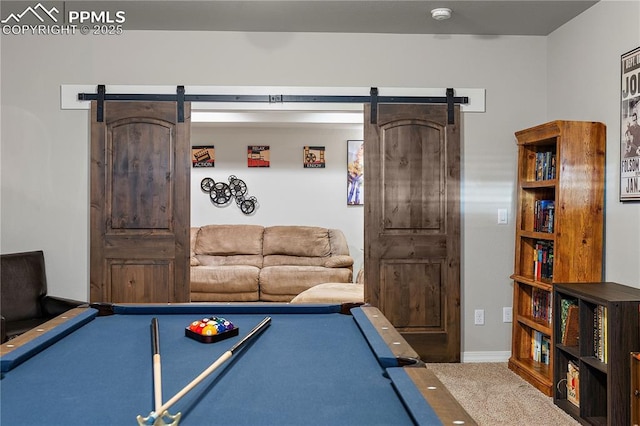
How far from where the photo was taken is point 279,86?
4.30 meters

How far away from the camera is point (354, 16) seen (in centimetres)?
392

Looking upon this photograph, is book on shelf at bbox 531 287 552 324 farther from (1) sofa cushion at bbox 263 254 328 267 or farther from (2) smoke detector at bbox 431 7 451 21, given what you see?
(1) sofa cushion at bbox 263 254 328 267

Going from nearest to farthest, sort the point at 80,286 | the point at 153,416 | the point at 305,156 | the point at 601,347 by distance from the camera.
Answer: the point at 153,416 < the point at 601,347 < the point at 80,286 < the point at 305,156

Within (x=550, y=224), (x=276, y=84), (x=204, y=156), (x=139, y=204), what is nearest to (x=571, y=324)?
(x=550, y=224)

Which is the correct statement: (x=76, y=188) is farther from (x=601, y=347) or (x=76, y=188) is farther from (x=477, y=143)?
(x=601, y=347)

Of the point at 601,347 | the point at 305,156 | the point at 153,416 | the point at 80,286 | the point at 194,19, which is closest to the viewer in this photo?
the point at 153,416

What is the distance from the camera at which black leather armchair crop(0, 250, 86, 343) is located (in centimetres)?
376

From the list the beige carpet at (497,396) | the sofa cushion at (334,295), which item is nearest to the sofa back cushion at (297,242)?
the sofa cushion at (334,295)

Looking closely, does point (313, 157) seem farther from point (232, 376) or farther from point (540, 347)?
point (232, 376)

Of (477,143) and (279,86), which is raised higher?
(279,86)

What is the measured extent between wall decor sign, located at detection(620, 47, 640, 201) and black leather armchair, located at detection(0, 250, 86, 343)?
3.50 m

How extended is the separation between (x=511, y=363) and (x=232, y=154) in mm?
4958

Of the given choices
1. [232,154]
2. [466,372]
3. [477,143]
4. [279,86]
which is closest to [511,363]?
[466,372]

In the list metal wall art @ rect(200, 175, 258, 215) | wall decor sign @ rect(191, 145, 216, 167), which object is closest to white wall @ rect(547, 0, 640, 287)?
metal wall art @ rect(200, 175, 258, 215)
